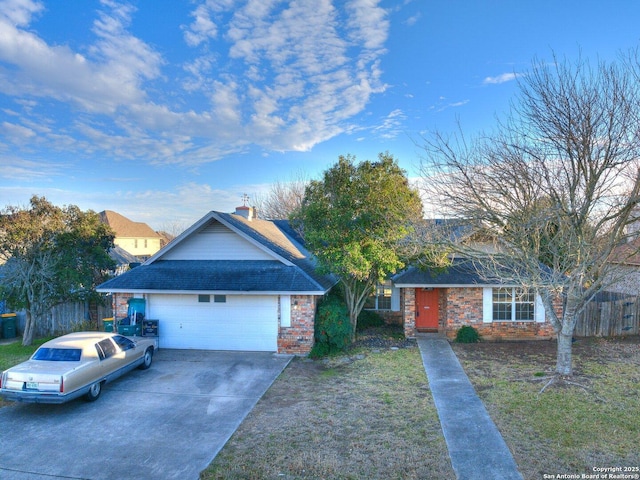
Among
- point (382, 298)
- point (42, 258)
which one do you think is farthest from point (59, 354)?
point (382, 298)

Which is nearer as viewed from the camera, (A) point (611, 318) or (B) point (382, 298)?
(A) point (611, 318)

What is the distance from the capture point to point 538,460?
6.25m

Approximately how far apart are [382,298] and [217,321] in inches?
339

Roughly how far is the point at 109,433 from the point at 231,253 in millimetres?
8053

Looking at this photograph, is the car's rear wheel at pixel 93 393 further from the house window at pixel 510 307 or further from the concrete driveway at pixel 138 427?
the house window at pixel 510 307

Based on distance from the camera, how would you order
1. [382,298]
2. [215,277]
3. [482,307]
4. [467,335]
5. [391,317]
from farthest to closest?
[382,298] < [391,317] < [482,307] < [467,335] < [215,277]

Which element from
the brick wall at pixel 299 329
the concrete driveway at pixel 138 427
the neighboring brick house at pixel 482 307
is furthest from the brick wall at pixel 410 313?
the concrete driveway at pixel 138 427

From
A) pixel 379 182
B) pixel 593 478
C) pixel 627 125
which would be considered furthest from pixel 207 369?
pixel 627 125

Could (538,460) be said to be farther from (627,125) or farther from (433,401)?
(627,125)

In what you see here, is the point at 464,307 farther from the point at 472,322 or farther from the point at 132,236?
the point at 132,236

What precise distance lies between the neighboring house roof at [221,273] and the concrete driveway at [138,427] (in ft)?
9.26

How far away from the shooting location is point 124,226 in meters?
45.7

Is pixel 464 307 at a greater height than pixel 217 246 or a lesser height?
lesser

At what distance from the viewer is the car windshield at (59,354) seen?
29.3 feet
